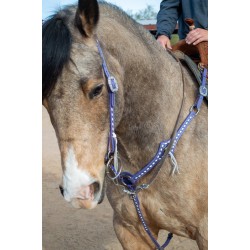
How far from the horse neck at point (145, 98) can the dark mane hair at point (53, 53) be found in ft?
0.86

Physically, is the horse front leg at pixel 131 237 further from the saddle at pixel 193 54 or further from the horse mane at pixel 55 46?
the horse mane at pixel 55 46

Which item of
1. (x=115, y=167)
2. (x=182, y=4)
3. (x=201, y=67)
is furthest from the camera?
(x=182, y=4)

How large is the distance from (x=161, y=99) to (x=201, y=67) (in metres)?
0.28

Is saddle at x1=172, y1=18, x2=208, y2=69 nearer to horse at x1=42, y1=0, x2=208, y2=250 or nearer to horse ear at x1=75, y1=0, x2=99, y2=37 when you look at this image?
horse at x1=42, y1=0, x2=208, y2=250

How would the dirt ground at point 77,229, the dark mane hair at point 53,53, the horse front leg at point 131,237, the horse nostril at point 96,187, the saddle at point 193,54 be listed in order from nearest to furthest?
the dark mane hair at point 53,53, the horse nostril at point 96,187, the saddle at point 193,54, the horse front leg at point 131,237, the dirt ground at point 77,229

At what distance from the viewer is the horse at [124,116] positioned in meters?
1.50

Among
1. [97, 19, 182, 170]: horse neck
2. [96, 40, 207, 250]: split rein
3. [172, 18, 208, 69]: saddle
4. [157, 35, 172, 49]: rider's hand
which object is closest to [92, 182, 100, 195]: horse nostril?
[96, 40, 207, 250]: split rein

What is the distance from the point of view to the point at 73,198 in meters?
1.57

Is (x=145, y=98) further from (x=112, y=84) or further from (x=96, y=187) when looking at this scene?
(x=96, y=187)

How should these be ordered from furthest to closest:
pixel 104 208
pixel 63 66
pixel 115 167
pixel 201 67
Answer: pixel 104 208
pixel 201 67
pixel 115 167
pixel 63 66

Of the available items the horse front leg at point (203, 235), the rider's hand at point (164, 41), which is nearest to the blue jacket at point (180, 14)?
the rider's hand at point (164, 41)

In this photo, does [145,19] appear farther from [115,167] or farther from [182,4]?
[115,167]
